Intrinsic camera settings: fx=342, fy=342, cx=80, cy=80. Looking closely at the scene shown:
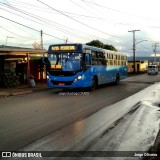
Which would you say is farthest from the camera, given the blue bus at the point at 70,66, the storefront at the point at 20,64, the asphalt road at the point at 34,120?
the storefront at the point at 20,64

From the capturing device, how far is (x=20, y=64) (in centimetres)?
3100

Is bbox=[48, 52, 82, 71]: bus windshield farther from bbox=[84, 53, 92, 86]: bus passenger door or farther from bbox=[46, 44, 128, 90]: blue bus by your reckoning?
bbox=[84, 53, 92, 86]: bus passenger door

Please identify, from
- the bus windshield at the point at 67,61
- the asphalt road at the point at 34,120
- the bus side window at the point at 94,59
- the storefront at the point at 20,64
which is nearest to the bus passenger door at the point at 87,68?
the bus windshield at the point at 67,61

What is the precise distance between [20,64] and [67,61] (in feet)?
35.5

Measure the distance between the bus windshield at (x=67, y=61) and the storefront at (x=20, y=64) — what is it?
4.20m

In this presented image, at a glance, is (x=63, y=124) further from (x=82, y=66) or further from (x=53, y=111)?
(x=82, y=66)

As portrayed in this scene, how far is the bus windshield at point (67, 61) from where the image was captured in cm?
2119

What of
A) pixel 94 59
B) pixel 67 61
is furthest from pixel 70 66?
pixel 94 59

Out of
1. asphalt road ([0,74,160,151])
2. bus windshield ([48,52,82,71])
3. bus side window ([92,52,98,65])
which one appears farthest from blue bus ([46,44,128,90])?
asphalt road ([0,74,160,151])

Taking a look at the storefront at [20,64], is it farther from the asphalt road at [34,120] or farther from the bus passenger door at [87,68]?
the asphalt road at [34,120]

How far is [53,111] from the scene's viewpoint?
13.2 m

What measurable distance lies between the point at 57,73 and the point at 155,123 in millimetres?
11326

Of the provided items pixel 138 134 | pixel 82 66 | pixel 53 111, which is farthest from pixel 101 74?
pixel 138 134

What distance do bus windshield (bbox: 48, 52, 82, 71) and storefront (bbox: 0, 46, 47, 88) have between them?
4.20 meters
